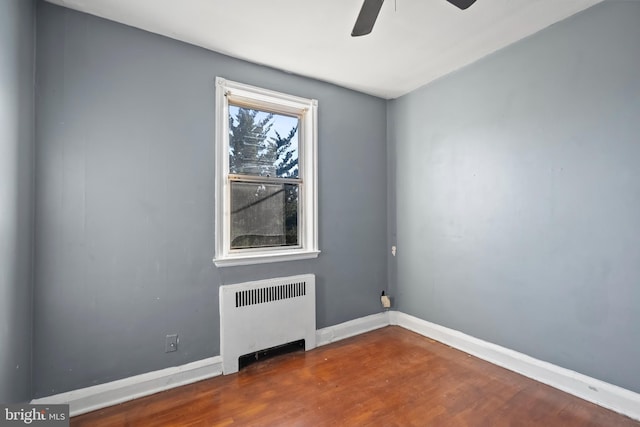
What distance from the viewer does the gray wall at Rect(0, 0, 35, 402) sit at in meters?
1.41

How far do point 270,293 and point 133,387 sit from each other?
1.11 m

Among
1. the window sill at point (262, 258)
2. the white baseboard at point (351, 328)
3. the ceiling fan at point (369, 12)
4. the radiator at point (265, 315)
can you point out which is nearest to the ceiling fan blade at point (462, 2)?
the ceiling fan at point (369, 12)

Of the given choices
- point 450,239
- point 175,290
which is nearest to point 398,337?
point 450,239

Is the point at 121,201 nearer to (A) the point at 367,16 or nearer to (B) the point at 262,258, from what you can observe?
(B) the point at 262,258

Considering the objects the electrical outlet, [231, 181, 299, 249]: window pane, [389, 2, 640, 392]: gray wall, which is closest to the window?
[231, 181, 299, 249]: window pane

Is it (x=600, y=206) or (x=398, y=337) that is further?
(x=398, y=337)

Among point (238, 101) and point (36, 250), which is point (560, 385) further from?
point (36, 250)

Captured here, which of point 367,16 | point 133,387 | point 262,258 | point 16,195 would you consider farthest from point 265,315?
point 367,16

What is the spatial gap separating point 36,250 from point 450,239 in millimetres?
3176

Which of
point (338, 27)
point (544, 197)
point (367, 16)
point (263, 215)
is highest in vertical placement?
point (338, 27)

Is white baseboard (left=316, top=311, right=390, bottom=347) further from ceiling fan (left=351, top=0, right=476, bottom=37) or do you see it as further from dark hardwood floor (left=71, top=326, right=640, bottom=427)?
ceiling fan (left=351, top=0, right=476, bottom=37)

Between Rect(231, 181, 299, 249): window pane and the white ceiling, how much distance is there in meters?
1.12

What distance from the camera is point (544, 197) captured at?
2.12 metres

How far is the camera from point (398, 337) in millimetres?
2936
